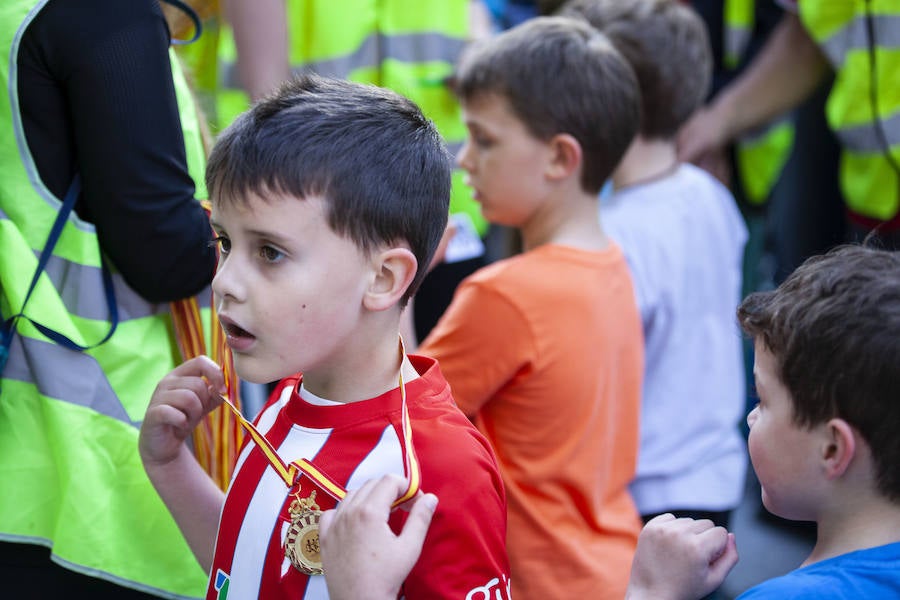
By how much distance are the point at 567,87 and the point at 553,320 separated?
0.58 m

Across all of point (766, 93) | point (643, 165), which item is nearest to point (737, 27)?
point (766, 93)

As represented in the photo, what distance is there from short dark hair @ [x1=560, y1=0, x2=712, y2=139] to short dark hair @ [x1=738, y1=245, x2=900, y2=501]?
61.7 inches

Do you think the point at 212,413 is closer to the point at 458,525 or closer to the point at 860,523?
the point at 458,525

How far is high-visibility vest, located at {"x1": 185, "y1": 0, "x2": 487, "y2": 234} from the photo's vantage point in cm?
318

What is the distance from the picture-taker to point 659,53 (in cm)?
296

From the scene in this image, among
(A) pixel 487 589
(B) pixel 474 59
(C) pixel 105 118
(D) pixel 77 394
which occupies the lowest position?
(A) pixel 487 589

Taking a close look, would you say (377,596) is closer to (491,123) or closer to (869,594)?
(869,594)

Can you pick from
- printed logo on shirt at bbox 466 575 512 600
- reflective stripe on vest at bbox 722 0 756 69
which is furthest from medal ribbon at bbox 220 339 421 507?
reflective stripe on vest at bbox 722 0 756 69

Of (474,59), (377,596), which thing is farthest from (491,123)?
(377,596)

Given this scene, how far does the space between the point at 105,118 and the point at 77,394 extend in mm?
441

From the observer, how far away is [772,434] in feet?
4.67

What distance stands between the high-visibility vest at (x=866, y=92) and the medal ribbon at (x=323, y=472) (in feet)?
7.14

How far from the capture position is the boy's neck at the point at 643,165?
9.52 ft

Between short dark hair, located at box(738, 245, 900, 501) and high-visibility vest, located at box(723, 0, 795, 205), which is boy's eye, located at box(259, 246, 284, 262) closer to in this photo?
short dark hair, located at box(738, 245, 900, 501)
